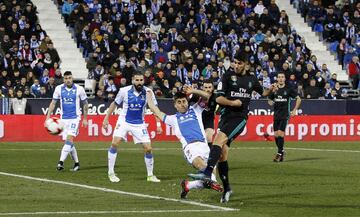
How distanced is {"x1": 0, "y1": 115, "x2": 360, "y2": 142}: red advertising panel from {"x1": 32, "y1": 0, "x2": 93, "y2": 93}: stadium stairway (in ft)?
17.1

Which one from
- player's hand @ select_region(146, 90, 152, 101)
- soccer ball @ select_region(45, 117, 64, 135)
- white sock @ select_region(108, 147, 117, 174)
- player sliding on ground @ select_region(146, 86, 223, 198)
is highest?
player's hand @ select_region(146, 90, 152, 101)

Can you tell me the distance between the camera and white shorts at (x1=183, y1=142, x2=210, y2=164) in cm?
1772

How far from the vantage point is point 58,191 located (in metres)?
18.2

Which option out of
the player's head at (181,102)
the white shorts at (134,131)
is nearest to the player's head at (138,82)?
the white shorts at (134,131)

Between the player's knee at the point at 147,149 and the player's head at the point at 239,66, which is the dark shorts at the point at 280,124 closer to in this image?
the player's knee at the point at 147,149

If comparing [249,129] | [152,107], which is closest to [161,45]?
[249,129]

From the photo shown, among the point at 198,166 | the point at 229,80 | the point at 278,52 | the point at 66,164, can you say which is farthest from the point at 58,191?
the point at 278,52

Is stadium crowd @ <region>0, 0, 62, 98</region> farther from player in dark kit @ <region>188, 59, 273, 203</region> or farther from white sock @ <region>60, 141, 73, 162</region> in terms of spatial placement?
player in dark kit @ <region>188, 59, 273, 203</region>

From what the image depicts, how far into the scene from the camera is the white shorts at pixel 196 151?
58.1 feet

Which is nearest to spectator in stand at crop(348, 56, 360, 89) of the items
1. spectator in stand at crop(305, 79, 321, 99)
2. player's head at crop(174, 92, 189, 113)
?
spectator in stand at crop(305, 79, 321, 99)

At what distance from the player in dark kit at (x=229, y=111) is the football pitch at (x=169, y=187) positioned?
2.00 feet

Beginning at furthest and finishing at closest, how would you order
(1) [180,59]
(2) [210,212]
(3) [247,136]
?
1. (1) [180,59]
2. (3) [247,136]
3. (2) [210,212]

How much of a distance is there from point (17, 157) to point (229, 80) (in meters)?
12.7

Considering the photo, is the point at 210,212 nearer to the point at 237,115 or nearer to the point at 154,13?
the point at 237,115
